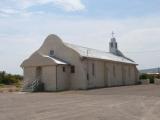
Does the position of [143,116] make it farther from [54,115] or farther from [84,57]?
[84,57]

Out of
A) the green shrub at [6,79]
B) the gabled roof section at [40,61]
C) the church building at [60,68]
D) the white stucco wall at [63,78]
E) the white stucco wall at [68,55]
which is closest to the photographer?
the gabled roof section at [40,61]

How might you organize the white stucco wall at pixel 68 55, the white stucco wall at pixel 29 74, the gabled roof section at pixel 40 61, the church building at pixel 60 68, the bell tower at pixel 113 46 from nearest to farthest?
1. the gabled roof section at pixel 40 61
2. the church building at pixel 60 68
3. the white stucco wall at pixel 68 55
4. the white stucco wall at pixel 29 74
5. the bell tower at pixel 113 46

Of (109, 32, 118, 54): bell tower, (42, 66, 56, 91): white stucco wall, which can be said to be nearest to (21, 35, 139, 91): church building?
(42, 66, 56, 91): white stucco wall

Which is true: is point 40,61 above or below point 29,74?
above

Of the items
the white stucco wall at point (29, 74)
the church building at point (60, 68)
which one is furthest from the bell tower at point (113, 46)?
the white stucco wall at point (29, 74)

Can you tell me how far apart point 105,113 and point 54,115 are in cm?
209

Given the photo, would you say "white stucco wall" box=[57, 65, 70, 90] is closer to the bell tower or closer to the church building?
the church building

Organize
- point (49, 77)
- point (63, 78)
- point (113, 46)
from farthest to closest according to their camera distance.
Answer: point (113, 46), point (63, 78), point (49, 77)

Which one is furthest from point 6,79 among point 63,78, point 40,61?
point 63,78

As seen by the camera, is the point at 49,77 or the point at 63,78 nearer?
the point at 49,77

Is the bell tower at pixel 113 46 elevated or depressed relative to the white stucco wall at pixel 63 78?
elevated

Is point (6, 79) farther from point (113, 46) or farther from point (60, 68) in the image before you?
point (60, 68)

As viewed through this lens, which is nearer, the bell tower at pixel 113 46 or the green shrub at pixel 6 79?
the green shrub at pixel 6 79

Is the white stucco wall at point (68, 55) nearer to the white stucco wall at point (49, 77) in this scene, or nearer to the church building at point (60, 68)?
the church building at point (60, 68)
